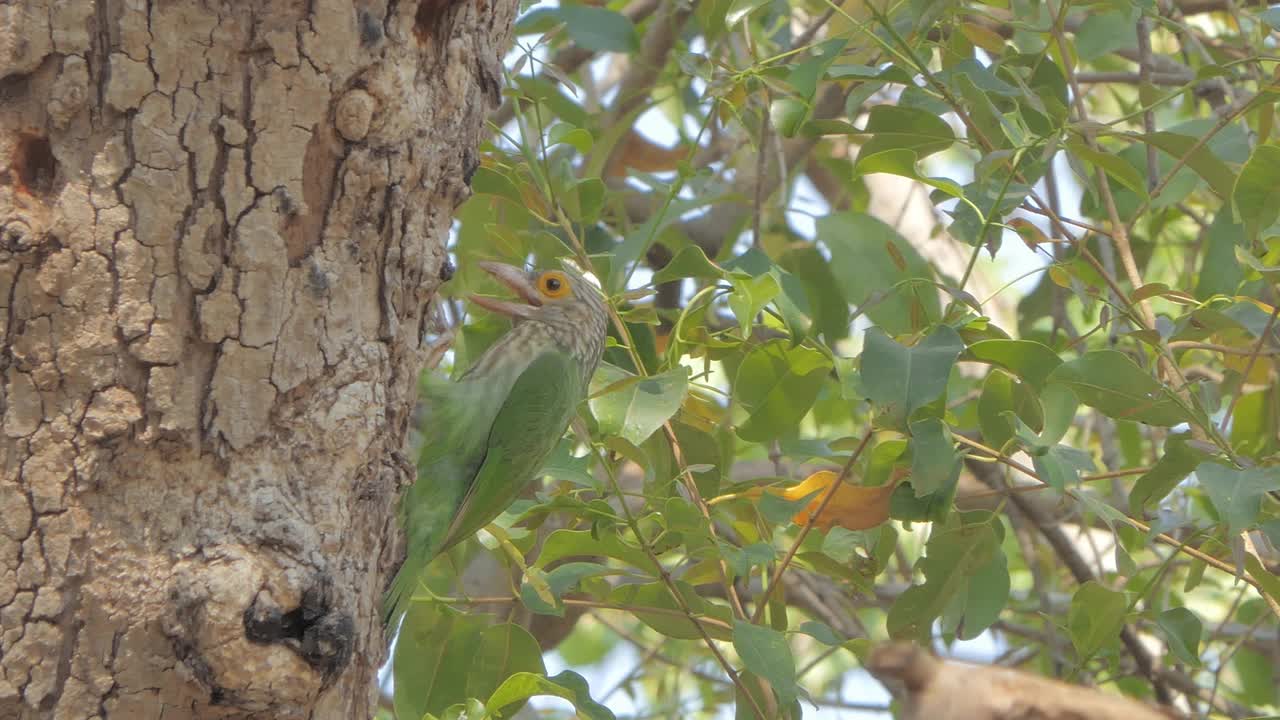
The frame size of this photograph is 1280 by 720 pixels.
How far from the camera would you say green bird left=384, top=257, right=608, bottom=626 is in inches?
110

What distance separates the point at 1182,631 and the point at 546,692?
1267mm

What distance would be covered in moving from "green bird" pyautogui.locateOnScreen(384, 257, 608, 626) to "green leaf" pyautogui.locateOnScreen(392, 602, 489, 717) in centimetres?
6

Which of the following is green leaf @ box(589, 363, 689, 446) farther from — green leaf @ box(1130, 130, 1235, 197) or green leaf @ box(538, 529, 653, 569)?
green leaf @ box(1130, 130, 1235, 197)

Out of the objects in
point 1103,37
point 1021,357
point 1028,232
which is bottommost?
point 1021,357

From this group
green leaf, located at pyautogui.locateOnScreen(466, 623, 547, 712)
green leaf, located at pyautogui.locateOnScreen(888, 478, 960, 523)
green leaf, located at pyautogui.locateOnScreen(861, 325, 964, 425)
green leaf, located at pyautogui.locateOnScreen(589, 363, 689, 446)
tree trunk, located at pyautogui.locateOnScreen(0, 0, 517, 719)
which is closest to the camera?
tree trunk, located at pyautogui.locateOnScreen(0, 0, 517, 719)

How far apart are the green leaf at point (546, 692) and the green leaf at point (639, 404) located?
0.46 m

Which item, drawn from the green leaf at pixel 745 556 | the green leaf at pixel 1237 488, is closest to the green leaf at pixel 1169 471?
the green leaf at pixel 1237 488

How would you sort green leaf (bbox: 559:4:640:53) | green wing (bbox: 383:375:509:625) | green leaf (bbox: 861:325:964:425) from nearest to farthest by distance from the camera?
green leaf (bbox: 861:325:964:425)
green wing (bbox: 383:375:509:625)
green leaf (bbox: 559:4:640:53)

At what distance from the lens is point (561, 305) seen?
343cm

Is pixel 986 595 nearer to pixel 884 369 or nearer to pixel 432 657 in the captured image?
pixel 884 369

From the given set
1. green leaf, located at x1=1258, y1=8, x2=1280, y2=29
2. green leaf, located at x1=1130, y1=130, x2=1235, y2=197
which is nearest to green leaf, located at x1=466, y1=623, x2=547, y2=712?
green leaf, located at x1=1130, y1=130, x2=1235, y2=197

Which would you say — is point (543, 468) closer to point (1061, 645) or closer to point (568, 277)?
point (568, 277)

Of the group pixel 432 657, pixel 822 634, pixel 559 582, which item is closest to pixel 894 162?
pixel 822 634

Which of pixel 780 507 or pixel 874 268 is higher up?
pixel 874 268
